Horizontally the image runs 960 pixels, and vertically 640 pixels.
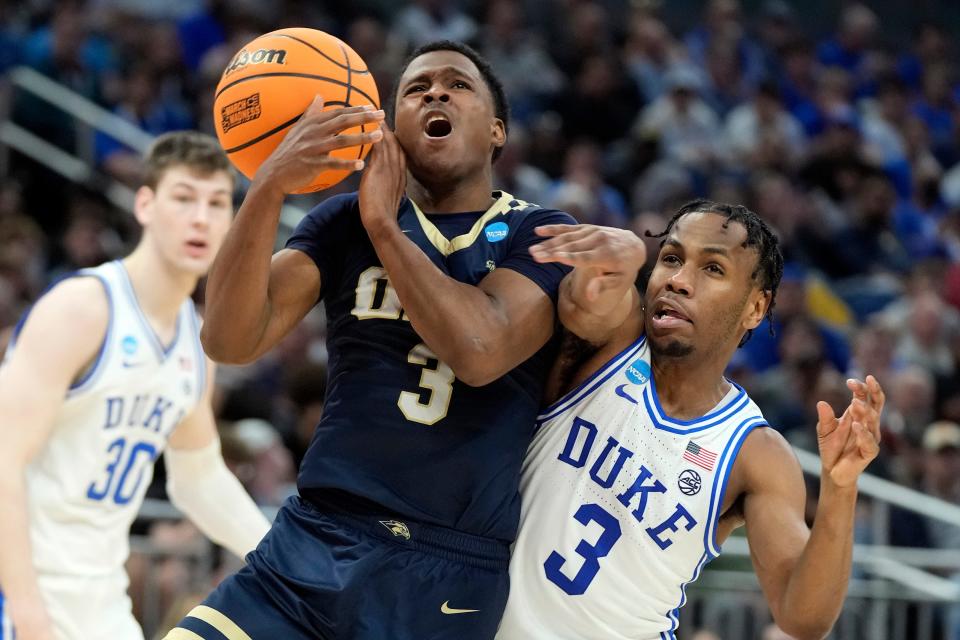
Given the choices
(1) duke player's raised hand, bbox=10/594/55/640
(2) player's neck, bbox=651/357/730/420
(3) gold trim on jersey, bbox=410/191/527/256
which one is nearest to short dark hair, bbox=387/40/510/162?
(3) gold trim on jersey, bbox=410/191/527/256

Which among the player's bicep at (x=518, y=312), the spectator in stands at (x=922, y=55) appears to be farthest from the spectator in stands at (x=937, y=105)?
the player's bicep at (x=518, y=312)

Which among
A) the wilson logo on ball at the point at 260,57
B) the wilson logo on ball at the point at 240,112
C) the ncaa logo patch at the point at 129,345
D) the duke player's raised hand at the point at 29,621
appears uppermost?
the wilson logo on ball at the point at 260,57

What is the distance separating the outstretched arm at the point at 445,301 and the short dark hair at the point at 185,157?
6.76 ft

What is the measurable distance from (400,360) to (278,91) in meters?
0.83

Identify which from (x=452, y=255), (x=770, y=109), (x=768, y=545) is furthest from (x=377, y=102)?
(x=770, y=109)

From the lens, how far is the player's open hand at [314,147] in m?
3.53

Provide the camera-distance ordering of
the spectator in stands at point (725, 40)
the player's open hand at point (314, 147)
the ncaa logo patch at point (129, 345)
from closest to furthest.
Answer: the player's open hand at point (314, 147) < the ncaa logo patch at point (129, 345) < the spectator in stands at point (725, 40)

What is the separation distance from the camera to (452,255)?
3.95 metres

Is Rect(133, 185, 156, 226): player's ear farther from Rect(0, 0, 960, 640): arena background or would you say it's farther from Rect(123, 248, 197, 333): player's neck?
Rect(0, 0, 960, 640): arena background

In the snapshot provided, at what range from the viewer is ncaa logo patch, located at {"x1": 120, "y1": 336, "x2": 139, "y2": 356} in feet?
17.7

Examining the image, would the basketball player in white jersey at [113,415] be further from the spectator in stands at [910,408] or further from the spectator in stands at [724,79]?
the spectator in stands at [724,79]

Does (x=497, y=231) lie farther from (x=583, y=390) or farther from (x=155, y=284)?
(x=155, y=284)

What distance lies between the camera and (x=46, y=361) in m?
5.02

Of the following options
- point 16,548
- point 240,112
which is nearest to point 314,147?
point 240,112
